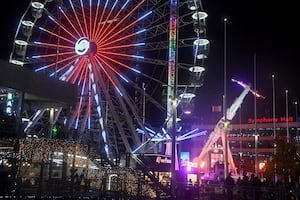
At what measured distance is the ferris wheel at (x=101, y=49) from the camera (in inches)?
1545

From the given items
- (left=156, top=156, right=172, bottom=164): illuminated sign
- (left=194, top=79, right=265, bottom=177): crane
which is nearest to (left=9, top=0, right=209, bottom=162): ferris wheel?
(left=156, top=156, right=172, bottom=164): illuminated sign

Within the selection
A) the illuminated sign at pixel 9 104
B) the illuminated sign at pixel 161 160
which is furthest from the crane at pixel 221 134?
the illuminated sign at pixel 9 104

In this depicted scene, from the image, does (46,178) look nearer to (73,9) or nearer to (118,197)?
(118,197)

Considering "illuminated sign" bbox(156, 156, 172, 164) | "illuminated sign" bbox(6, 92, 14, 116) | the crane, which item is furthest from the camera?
the crane

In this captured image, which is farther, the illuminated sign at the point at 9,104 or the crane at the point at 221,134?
the crane at the point at 221,134

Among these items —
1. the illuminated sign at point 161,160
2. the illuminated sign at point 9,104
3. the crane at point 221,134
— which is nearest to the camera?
the illuminated sign at point 9,104

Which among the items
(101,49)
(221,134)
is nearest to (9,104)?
(101,49)

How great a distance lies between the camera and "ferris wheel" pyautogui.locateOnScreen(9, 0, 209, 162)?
39.2m

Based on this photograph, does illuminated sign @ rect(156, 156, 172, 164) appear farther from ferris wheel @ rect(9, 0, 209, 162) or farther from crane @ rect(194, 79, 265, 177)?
crane @ rect(194, 79, 265, 177)

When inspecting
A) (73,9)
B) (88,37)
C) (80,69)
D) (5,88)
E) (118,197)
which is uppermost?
(73,9)

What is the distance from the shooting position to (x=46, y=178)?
22.7 meters

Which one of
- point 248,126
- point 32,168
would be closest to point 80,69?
point 32,168

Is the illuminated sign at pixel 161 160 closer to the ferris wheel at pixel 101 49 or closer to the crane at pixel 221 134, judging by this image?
the ferris wheel at pixel 101 49

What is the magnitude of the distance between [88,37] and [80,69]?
112 inches
